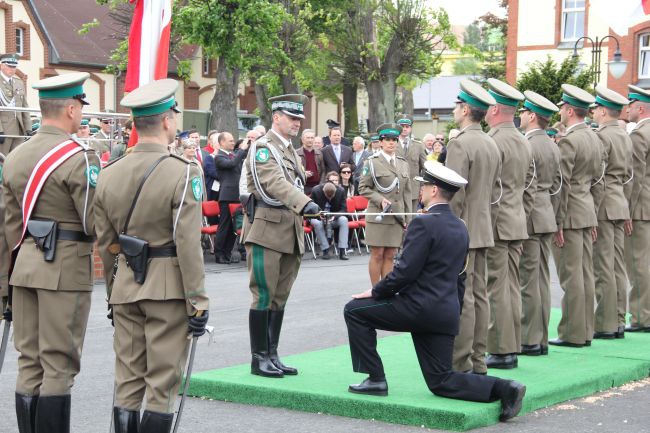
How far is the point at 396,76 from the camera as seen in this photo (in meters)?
45.4

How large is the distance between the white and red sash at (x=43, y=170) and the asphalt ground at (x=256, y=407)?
178cm

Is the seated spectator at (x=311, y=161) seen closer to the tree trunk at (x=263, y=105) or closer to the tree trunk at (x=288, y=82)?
the tree trunk at (x=288, y=82)

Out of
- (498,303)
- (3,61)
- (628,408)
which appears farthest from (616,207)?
(3,61)

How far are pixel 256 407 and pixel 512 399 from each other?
189 centimetres

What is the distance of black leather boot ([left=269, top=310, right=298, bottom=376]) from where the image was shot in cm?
874

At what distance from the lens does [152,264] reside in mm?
Answer: 6055

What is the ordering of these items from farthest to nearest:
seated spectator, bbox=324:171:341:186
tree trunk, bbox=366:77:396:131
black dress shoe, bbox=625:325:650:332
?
tree trunk, bbox=366:77:396:131 < seated spectator, bbox=324:171:341:186 < black dress shoe, bbox=625:325:650:332

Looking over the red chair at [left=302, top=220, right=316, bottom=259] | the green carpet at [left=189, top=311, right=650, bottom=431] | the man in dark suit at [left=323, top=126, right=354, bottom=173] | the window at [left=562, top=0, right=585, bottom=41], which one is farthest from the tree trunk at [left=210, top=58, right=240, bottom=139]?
the green carpet at [left=189, top=311, right=650, bottom=431]

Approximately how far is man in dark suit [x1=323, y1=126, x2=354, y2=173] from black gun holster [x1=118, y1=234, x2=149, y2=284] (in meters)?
14.8

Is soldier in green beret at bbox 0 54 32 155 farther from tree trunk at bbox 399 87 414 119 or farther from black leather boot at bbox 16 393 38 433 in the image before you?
tree trunk at bbox 399 87 414 119

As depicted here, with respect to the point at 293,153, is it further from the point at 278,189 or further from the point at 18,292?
the point at 18,292

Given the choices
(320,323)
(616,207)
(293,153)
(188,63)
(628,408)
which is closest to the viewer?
(628,408)

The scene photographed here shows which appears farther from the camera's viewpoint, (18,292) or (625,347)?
(625,347)

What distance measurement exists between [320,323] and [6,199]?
228 inches
